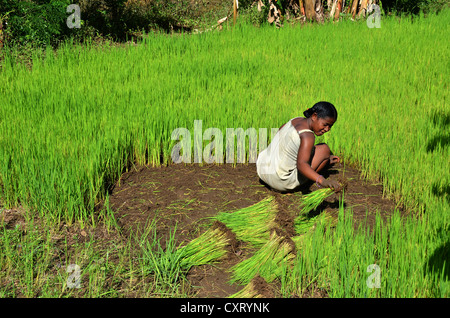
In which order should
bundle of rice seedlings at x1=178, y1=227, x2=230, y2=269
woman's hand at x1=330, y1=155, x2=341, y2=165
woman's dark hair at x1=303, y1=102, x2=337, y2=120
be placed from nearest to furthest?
bundle of rice seedlings at x1=178, y1=227, x2=230, y2=269 < woman's dark hair at x1=303, y1=102, x2=337, y2=120 < woman's hand at x1=330, y1=155, x2=341, y2=165

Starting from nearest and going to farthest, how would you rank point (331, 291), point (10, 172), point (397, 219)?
point (331, 291), point (397, 219), point (10, 172)

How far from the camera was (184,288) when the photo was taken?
2686mm

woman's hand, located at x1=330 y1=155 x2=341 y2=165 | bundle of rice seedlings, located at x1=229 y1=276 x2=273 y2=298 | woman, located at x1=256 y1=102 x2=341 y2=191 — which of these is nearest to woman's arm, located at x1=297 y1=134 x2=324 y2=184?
woman, located at x1=256 y1=102 x2=341 y2=191

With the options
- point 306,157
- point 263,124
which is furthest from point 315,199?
point 263,124

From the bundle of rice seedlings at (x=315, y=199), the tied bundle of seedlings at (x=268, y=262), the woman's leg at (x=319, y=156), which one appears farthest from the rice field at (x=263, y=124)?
the woman's leg at (x=319, y=156)

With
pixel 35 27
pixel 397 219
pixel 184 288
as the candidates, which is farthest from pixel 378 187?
pixel 35 27

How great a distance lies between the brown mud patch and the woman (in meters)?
0.14

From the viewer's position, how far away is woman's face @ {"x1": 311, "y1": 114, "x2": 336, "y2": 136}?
3.24 metres

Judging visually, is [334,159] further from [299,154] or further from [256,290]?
[256,290]

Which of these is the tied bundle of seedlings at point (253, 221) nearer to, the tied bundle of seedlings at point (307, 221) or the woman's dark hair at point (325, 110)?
the tied bundle of seedlings at point (307, 221)

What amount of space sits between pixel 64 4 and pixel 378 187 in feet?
17.0

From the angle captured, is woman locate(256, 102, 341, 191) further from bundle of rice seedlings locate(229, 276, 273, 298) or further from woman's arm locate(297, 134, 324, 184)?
bundle of rice seedlings locate(229, 276, 273, 298)

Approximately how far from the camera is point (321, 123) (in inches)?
128
